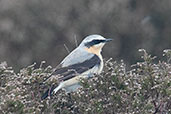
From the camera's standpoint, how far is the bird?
22.7ft

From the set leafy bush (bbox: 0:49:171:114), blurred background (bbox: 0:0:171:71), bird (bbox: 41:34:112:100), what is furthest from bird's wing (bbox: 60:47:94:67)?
blurred background (bbox: 0:0:171:71)

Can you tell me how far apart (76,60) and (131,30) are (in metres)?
8.09

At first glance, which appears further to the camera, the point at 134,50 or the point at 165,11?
the point at 165,11

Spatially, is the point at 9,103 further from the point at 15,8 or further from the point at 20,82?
the point at 15,8

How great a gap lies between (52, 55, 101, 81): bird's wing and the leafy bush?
3.18ft

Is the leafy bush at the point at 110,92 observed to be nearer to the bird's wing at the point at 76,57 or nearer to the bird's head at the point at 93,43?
the bird's wing at the point at 76,57

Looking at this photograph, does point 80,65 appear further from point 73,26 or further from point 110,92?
point 73,26

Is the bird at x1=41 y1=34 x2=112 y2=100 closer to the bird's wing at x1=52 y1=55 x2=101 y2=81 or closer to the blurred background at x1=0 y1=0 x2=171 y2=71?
the bird's wing at x1=52 y1=55 x2=101 y2=81

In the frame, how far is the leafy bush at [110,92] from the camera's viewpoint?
17.6 feet

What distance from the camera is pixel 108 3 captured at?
51.6ft

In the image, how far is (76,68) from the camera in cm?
741

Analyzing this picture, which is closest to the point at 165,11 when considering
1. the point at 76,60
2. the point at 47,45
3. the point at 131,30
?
the point at 131,30

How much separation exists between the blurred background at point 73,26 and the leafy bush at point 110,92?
871cm

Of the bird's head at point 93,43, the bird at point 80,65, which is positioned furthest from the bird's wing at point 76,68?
the bird's head at point 93,43
